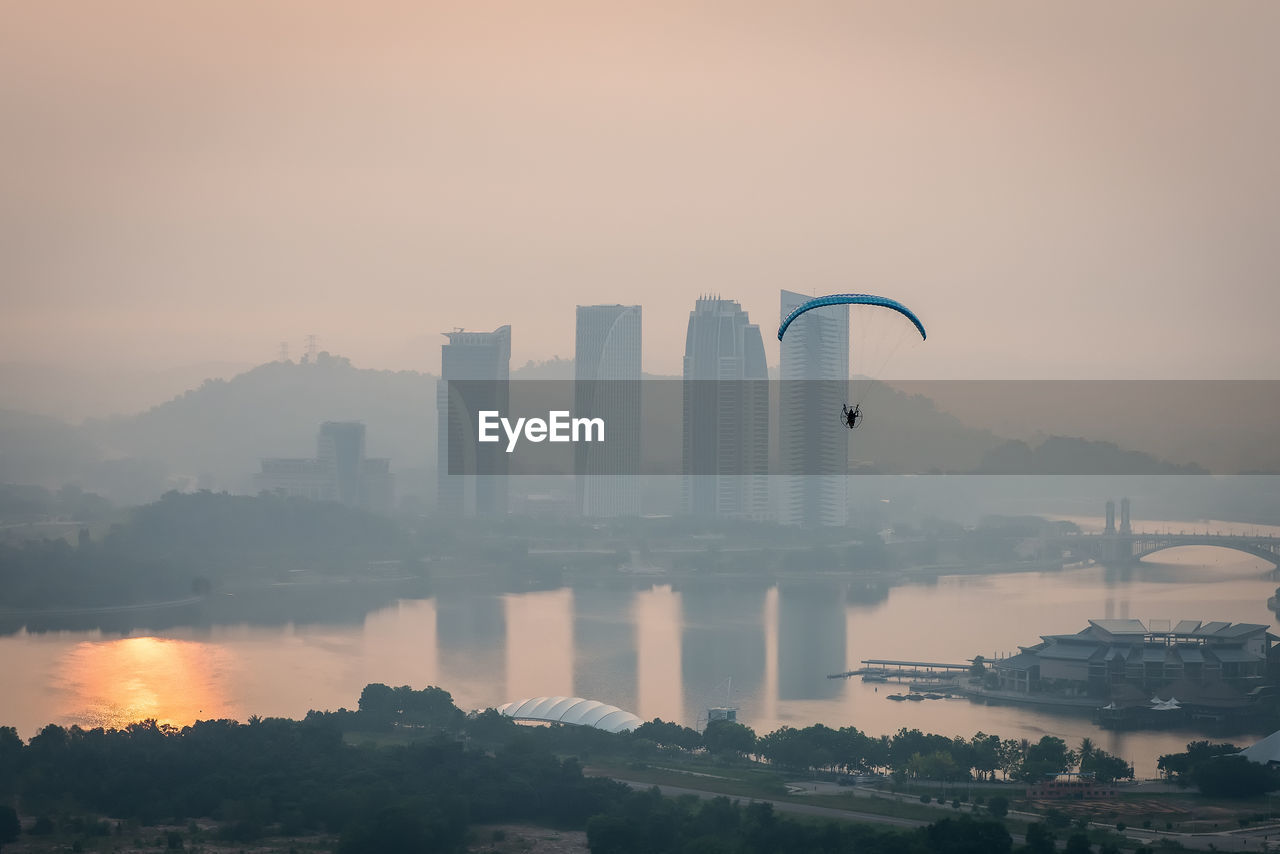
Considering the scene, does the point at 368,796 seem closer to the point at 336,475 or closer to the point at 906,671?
the point at 906,671

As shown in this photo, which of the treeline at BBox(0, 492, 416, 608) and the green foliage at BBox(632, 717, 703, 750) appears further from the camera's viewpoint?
the treeline at BBox(0, 492, 416, 608)

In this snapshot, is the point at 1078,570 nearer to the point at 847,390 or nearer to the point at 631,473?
the point at 847,390

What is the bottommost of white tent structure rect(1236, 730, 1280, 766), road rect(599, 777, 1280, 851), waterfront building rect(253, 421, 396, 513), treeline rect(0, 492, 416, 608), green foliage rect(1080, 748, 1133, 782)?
road rect(599, 777, 1280, 851)

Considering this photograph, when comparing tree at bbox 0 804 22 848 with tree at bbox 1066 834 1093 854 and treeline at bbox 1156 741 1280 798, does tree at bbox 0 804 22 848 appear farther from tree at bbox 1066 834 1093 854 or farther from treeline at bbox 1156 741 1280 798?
treeline at bbox 1156 741 1280 798

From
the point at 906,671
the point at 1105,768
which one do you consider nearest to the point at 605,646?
the point at 906,671

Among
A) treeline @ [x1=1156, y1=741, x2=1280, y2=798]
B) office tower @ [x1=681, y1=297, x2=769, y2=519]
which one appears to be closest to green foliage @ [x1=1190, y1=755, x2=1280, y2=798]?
treeline @ [x1=1156, y1=741, x2=1280, y2=798]

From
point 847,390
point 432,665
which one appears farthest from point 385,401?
point 432,665

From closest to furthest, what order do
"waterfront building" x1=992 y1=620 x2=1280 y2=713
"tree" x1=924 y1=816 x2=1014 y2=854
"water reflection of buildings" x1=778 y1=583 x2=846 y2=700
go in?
"tree" x1=924 y1=816 x2=1014 y2=854 → "waterfront building" x1=992 y1=620 x2=1280 y2=713 → "water reflection of buildings" x1=778 y1=583 x2=846 y2=700
